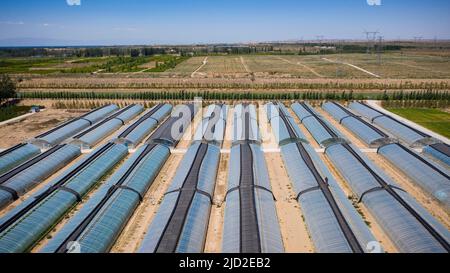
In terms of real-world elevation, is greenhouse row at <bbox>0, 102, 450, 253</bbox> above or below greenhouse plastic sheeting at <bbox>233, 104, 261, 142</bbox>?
below

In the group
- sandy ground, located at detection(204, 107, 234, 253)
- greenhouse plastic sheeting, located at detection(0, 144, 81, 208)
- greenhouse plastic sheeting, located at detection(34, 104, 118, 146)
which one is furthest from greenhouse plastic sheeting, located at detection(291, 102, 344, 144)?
greenhouse plastic sheeting, located at detection(34, 104, 118, 146)

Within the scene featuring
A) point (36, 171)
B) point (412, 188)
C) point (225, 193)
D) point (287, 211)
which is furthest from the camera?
point (36, 171)

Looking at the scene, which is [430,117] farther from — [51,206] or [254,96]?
[51,206]

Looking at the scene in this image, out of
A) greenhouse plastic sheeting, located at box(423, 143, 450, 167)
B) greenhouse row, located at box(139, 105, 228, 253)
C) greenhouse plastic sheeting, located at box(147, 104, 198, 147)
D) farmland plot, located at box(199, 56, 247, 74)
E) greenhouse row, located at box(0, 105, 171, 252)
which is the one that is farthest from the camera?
farmland plot, located at box(199, 56, 247, 74)

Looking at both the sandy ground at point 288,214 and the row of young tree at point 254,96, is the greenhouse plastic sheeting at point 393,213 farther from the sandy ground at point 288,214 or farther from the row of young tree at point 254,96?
the row of young tree at point 254,96

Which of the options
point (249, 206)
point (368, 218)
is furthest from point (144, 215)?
point (368, 218)

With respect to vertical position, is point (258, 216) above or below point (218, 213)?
above

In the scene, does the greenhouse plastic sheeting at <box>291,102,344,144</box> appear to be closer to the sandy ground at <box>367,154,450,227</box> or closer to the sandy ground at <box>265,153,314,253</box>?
the sandy ground at <box>367,154,450,227</box>
